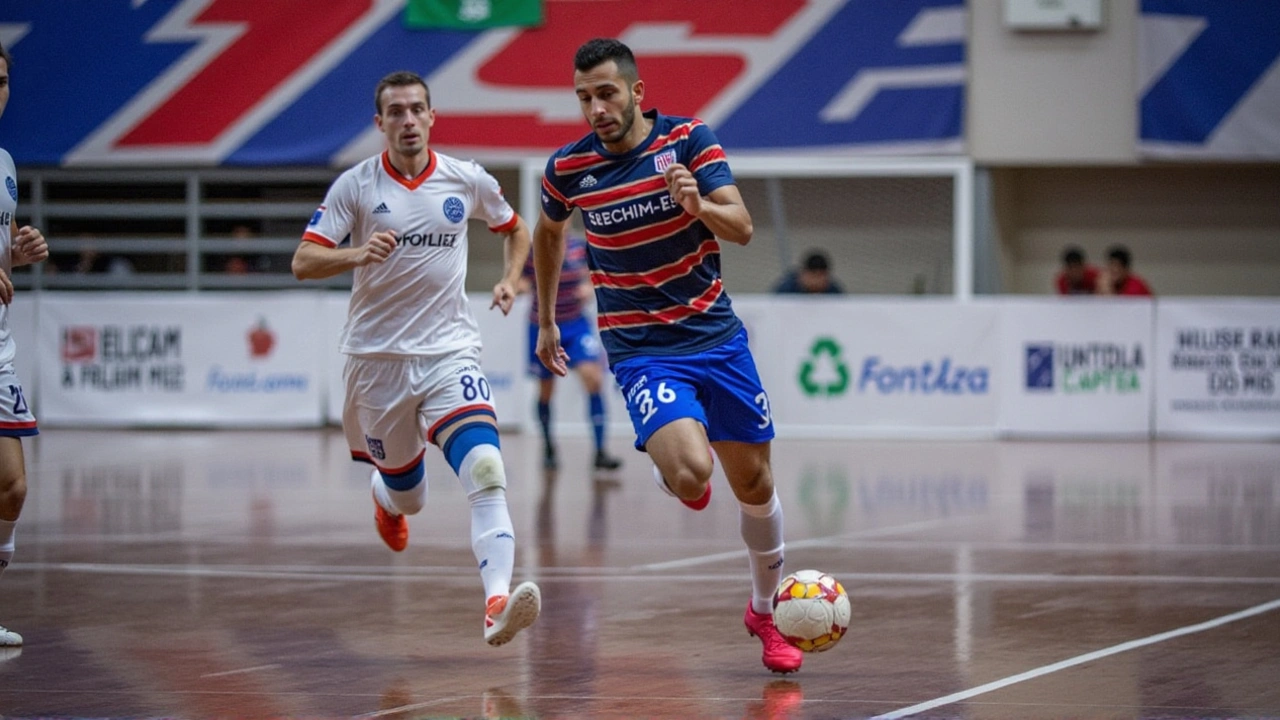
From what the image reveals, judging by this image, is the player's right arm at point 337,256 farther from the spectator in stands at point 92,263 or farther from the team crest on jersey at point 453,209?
the spectator in stands at point 92,263

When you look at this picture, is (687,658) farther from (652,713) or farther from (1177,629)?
(1177,629)

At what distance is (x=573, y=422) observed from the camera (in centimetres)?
1839

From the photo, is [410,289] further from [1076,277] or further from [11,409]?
[1076,277]

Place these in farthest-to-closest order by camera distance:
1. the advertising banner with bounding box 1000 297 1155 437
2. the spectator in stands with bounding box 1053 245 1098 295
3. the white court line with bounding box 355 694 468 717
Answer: the spectator in stands with bounding box 1053 245 1098 295 → the advertising banner with bounding box 1000 297 1155 437 → the white court line with bounding box 355 694 468 717

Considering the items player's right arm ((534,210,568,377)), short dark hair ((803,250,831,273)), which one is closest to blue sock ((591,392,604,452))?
short dark hair ((803,250,831,273))

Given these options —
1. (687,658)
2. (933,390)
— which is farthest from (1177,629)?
(933,390)

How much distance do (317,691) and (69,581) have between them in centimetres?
314

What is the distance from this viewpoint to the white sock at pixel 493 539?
633cm

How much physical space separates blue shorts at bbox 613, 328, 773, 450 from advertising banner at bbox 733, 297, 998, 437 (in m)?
11.5

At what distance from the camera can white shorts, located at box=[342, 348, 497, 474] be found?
23.0 ft

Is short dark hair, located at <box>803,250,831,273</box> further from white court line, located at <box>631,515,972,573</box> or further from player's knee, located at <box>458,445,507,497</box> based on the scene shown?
player's knee, located at <box>458,445,507,497</box>

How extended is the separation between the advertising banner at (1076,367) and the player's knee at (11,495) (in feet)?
41.5

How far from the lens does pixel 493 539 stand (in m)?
6.49

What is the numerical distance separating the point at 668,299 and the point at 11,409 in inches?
104
